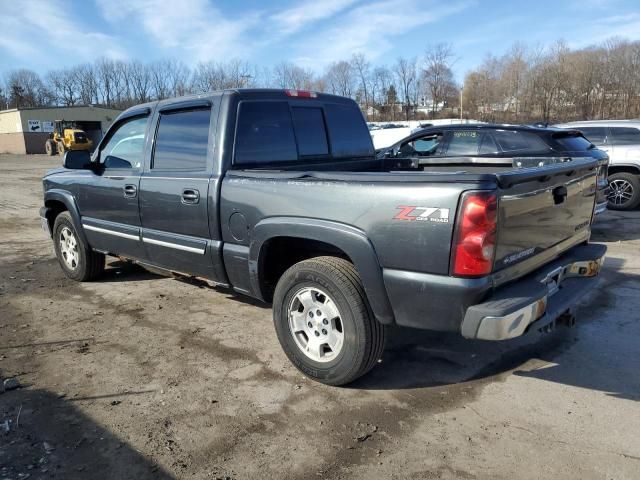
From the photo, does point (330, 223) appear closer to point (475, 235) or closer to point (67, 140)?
point (475, 235)

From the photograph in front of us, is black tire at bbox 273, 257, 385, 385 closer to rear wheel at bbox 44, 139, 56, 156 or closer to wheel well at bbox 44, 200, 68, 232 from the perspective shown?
wheel well at bbox 44, 200, 68, 232

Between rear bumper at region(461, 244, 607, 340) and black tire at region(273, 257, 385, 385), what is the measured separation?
65 cm

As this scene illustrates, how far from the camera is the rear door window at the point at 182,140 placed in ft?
13.5

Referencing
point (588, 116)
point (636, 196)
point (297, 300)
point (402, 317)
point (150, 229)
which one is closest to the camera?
point (402, 317)

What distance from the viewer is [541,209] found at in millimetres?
3119

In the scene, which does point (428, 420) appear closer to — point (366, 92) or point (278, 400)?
point (278, 400)

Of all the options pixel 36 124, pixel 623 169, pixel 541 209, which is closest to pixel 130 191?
pixel 541 209

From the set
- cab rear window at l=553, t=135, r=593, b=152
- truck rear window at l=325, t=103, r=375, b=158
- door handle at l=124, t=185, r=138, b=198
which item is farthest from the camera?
cab rear window at l=553, t=135, r=593, b=152

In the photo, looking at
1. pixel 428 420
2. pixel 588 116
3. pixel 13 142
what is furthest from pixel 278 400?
pixel 13 142

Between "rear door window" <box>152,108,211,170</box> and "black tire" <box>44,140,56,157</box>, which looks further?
"black tire" <box>44,140,56,157</box>

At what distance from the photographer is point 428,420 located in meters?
3.09

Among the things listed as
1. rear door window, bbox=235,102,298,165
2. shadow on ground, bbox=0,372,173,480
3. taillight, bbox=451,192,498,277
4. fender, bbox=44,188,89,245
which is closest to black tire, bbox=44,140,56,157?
fender, bbox=44,188,89,245

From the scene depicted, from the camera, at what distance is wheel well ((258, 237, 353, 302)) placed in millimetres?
3568

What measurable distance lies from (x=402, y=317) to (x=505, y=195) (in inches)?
36.0
